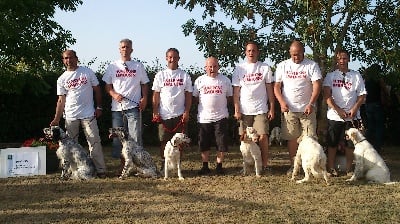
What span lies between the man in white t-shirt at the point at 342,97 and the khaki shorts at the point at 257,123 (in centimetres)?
95

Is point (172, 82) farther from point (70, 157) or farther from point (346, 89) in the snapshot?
point (346, 89)

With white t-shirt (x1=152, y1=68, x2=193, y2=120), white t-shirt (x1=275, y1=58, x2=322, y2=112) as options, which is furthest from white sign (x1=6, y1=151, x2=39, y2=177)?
A: white t-shirt (x1=275, y1=58, x2=322, y2=112)

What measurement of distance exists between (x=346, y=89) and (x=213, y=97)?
191cm

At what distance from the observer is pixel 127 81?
7297mm

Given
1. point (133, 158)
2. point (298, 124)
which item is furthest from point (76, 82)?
point (298, 124)

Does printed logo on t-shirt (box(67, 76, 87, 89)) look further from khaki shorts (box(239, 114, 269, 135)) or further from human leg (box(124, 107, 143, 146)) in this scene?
khaki shorts (box(239, 114, 269, 135))

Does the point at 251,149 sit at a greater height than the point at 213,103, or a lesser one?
lesser

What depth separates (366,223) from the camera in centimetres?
473

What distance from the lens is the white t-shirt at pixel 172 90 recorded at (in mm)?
7262

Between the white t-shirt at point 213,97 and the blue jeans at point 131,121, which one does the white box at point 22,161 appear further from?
the white t-shirt at point 213,97

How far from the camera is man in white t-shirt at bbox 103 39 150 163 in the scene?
287 inches

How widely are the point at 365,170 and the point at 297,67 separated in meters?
1.70

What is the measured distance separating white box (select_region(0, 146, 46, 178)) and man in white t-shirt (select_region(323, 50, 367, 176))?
443 centimetres

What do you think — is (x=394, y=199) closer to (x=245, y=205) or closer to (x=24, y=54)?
(x=245, y=205)
